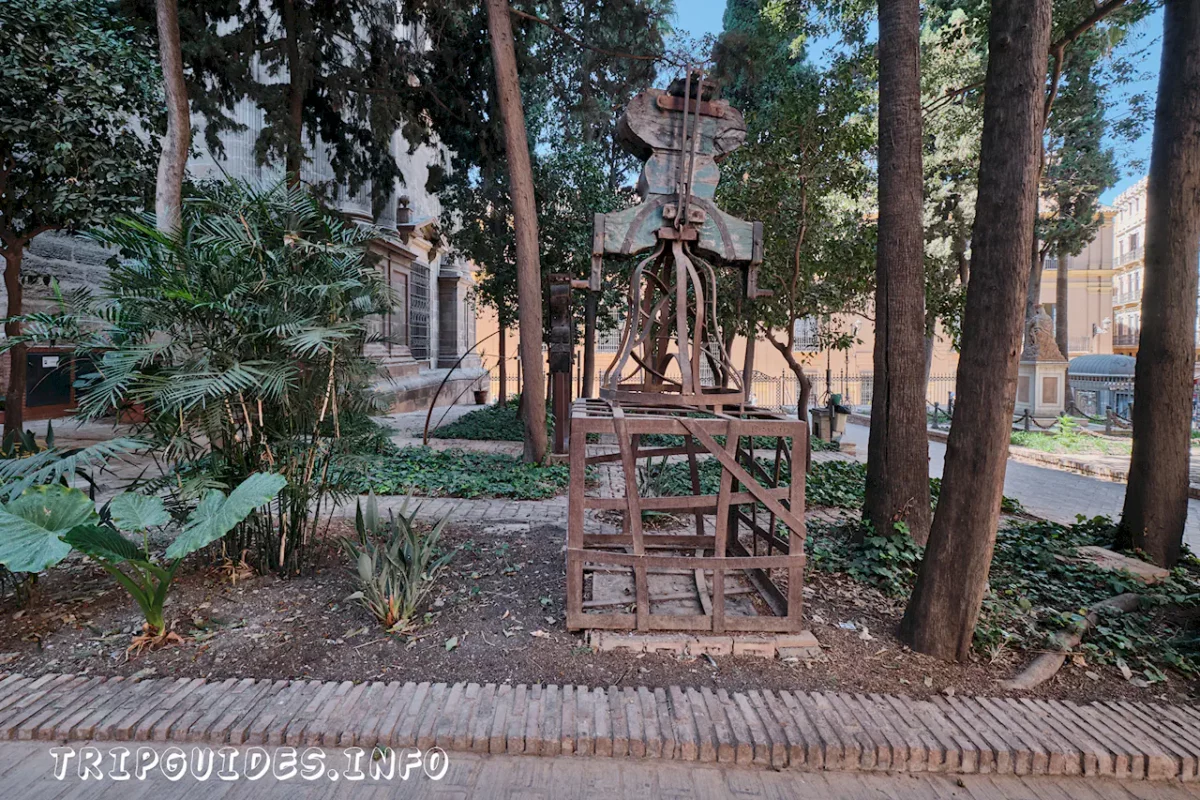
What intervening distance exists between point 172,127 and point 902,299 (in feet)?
22.3

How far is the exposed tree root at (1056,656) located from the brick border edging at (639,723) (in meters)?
0.19

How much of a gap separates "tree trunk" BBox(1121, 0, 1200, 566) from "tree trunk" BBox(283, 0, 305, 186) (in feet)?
33.4

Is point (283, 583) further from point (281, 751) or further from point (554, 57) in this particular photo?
point (554, 57)

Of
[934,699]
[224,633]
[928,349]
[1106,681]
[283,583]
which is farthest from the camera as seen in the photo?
[928,349]

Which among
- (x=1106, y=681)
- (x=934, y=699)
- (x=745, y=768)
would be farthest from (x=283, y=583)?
(x=1106, y=681)

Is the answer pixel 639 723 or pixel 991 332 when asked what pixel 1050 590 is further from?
pixel 639 723

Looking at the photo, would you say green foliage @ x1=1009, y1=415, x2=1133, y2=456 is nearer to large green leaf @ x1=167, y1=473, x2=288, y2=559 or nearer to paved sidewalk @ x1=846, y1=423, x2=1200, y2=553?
paved sidewalk @ x1=846, y1=423, x2=1200, y2=553

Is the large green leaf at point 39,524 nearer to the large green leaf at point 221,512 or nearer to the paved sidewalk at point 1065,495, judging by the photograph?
the large green leaf at point 221,512

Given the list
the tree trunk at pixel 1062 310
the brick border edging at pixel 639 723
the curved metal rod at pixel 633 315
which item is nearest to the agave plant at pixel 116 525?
the brick border edging at pixel 639 723

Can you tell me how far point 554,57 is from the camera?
11898mm

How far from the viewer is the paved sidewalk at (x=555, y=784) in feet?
7.41

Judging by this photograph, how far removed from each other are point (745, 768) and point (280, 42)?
11583 mm

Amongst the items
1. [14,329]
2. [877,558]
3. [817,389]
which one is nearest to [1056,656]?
[877,558]

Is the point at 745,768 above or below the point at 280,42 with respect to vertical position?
below
